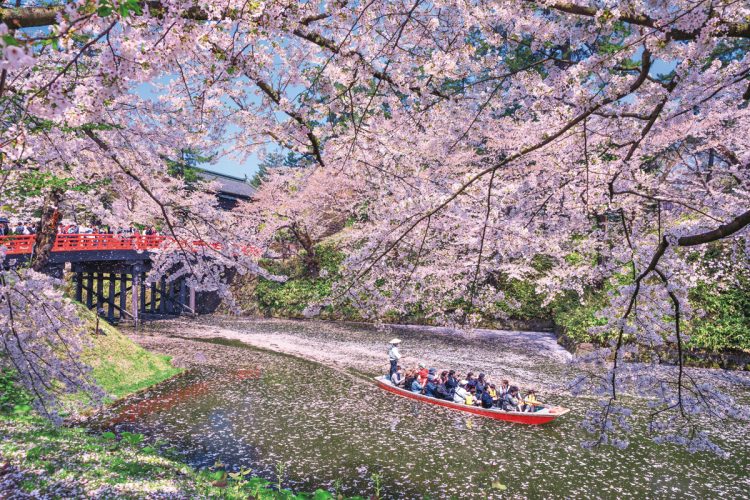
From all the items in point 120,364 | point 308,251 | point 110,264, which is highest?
point 308,251

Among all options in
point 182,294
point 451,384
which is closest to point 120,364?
point 451,384

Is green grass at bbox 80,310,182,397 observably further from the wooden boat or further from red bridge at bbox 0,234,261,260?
the wooden boat

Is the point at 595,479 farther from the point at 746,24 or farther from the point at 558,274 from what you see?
the point at 558,274

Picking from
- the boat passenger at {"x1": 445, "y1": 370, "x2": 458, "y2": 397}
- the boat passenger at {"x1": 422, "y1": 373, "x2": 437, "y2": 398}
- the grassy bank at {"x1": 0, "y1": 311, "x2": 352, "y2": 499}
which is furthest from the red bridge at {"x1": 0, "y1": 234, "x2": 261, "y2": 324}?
the boat passenger at {"x1": 445, "y1": 370, "x2": 458, "y2": 397}

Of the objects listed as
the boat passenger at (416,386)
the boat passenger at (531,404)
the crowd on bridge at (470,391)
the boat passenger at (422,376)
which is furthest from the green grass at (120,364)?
the boat passenger at (531,404)

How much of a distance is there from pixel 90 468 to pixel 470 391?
7.52 meters

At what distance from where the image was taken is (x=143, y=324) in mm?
23391

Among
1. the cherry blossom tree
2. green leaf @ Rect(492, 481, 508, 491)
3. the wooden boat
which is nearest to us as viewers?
the cherry blossom tree

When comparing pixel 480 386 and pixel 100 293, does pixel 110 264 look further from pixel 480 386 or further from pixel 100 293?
pixel 480 386

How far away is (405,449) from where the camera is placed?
8.57 metres

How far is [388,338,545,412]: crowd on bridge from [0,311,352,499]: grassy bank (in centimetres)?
500

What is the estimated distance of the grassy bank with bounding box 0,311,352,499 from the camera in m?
5.62

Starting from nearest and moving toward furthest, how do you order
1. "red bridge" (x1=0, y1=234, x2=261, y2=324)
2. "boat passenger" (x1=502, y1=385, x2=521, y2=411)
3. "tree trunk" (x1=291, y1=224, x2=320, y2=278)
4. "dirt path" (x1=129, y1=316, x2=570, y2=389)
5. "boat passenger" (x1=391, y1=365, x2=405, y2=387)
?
"boat passenger" (x1=502, y1=385, x2=521, y2=411) → "boat passenger" (x1=391, y1=365, x2=405, y2=387) → "dirt path" (x1=129, y1=316, x2=570, y2=389) → "red bridge" (x1=0, y1=234, x2=261, y2=324) → "tree trunk" (x1=291, y1=224, x2=320, y2=278)

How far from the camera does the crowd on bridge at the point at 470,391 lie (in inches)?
399
